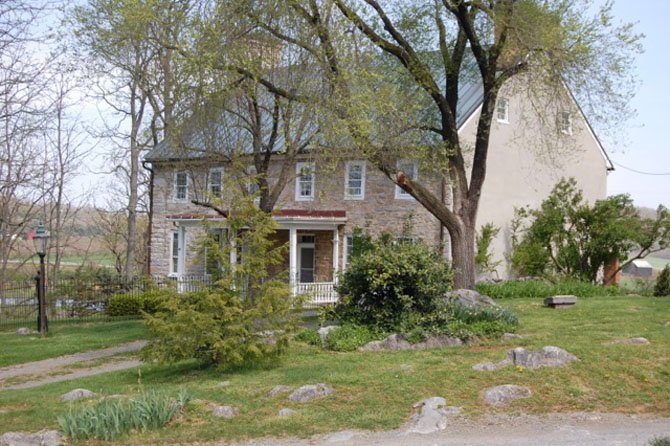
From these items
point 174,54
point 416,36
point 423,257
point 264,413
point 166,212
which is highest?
point 416,36

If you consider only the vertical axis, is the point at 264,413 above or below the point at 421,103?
below

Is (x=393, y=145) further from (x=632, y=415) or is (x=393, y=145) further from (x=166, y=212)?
(x=166, y=212)

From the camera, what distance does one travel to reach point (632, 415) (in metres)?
8.73

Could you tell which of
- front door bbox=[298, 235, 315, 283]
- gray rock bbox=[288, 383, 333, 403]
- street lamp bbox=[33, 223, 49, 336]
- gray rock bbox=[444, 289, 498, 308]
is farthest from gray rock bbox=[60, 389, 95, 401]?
front door bbox=[298, 235, 315, 283]

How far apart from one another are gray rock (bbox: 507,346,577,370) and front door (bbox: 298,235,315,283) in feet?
63.1

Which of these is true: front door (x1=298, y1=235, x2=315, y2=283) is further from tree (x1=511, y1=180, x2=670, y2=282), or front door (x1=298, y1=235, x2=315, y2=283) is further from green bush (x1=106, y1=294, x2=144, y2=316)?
tree (x1=511, y1=180, x2=670, y2=282)

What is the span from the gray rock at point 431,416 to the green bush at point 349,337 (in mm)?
3524

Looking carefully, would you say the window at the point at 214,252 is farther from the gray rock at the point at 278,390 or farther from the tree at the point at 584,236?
the tree at the point at 584,236

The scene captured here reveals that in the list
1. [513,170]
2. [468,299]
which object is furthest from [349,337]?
[513,170]

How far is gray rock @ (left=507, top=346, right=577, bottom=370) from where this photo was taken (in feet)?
33.6

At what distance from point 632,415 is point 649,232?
17438 mm

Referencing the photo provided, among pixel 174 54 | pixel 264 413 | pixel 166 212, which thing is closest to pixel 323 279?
pixel 166 212

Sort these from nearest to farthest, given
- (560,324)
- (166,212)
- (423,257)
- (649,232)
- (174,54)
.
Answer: (423,257) < (560,324) < (174,54) < (649,232) < (166,212)

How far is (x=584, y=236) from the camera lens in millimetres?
25703
